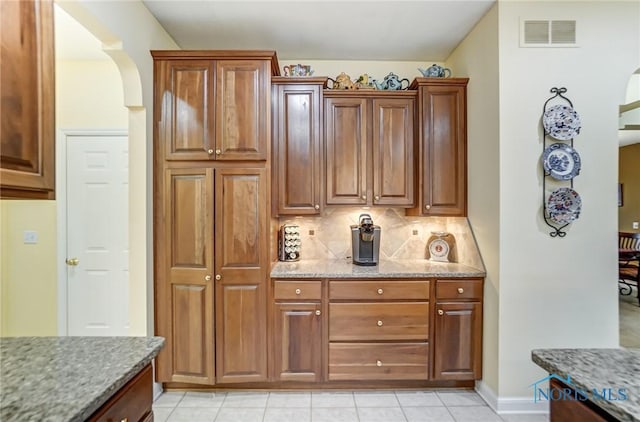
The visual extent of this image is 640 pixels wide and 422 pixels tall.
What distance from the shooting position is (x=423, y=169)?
2.58 meters

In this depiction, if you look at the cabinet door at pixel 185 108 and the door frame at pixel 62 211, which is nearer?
the cabinet door at pixel 185 108

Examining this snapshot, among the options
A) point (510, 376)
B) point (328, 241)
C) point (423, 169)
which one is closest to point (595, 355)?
point (510, 376)

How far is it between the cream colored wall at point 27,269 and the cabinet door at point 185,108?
152 centimetres

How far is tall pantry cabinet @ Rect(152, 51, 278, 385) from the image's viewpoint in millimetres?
2275

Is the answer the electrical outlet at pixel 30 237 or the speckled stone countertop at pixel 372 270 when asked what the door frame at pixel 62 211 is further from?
the speckled stone countertop at pixel 372 270

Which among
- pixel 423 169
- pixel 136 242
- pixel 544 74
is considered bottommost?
pixel 136 242

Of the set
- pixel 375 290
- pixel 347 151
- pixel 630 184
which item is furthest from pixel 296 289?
pixel 630 184

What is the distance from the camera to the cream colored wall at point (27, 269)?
2.75 metres

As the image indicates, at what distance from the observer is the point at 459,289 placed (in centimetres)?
235

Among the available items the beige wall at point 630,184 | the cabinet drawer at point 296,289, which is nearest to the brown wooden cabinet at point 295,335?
the cabinet drawer at point 296,289

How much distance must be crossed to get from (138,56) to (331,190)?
1.72 meters

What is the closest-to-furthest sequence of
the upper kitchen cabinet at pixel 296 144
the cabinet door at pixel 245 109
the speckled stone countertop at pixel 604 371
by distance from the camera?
the speckled stone countertop at pixel 604 371 → the cabinet door at pixel 245 109 → the upper kitchen cabinet at pixel 296 144

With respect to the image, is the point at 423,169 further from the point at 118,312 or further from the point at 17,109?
the point at 118,312

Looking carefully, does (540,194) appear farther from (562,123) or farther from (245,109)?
(245,109)
